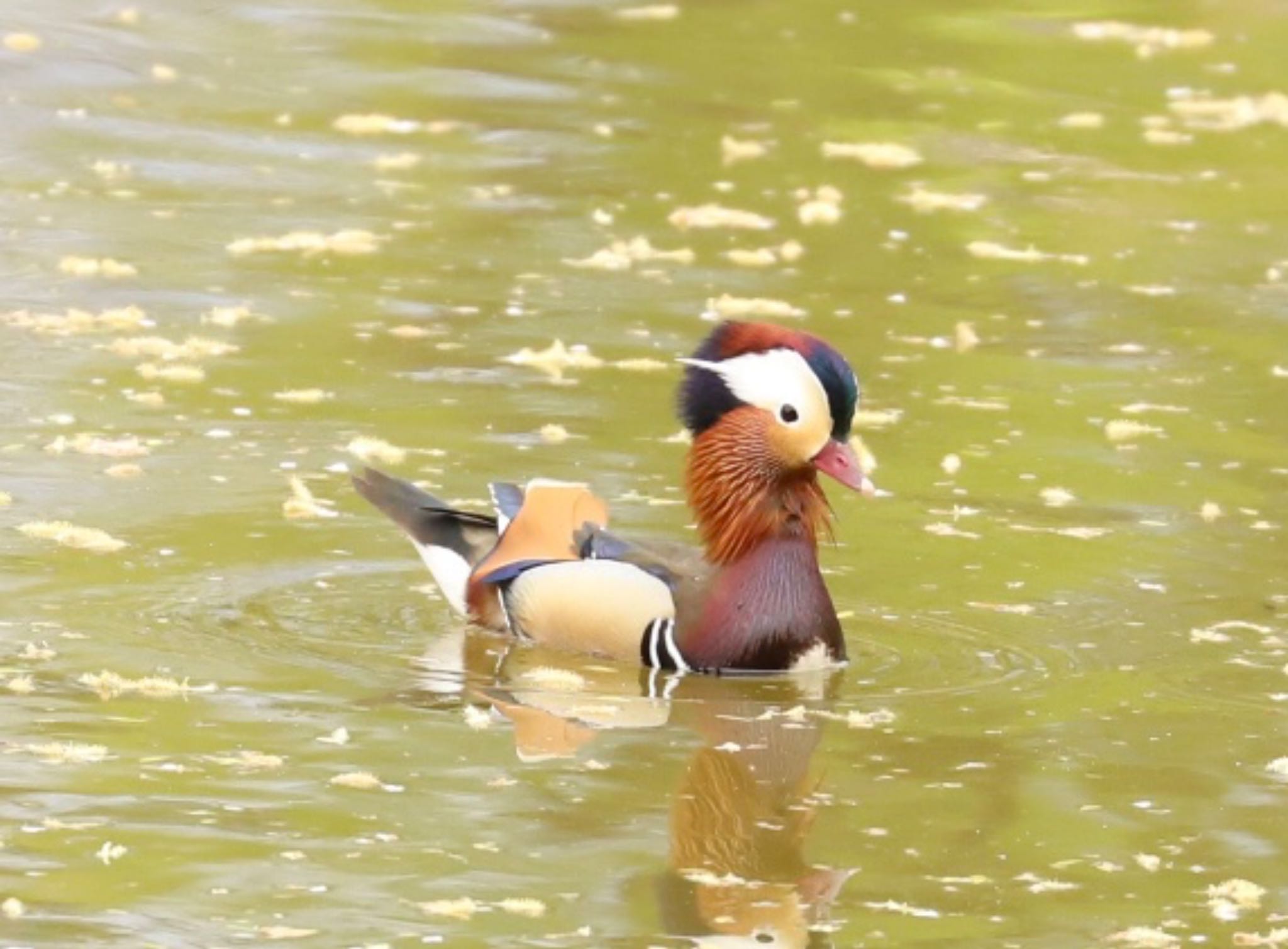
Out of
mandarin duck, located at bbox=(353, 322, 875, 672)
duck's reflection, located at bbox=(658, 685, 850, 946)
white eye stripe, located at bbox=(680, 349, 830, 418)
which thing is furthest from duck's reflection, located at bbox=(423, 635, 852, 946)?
white eye stripe, located at bbox=(680, 349, 830, 418)

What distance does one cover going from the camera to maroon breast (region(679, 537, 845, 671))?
367 inches

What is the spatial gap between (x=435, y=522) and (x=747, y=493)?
0.97m

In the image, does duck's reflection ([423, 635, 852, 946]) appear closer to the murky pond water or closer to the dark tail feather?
the murky pond water

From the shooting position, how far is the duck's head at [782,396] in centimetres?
941

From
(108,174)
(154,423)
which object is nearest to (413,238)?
(108,174)

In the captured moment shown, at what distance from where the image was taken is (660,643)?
9.39m

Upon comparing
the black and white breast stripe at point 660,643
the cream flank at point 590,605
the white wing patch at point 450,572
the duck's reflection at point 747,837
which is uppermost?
the white wing patch at point 450,572

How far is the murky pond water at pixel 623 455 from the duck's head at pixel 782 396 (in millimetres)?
597

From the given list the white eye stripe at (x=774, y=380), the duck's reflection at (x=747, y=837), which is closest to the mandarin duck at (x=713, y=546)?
the white eye stripe at (x=774, y=380)

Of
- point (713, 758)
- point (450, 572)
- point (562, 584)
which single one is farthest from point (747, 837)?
point (450, 572)

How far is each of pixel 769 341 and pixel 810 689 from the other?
101cm

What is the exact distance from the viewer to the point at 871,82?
18.0 metres

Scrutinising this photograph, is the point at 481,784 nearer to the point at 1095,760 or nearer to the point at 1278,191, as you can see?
the point at 1095,760

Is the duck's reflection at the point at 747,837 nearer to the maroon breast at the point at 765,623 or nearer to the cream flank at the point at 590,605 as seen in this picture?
the maroon breast at the point at 765,623
